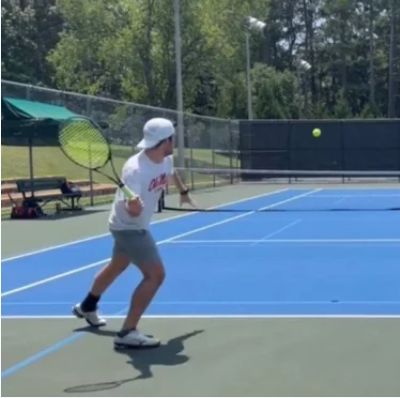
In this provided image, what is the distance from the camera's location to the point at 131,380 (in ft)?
21.3

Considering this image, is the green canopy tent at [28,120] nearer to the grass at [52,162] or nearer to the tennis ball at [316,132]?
the grass at [52,162]

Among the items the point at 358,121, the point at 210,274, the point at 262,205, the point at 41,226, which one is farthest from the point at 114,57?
the point at 210,274

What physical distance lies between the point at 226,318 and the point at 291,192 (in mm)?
22156

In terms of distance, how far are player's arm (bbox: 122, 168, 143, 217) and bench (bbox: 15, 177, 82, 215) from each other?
46.2 feet

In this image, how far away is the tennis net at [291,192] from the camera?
76.3 ft

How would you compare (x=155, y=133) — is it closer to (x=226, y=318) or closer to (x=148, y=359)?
(x=148, y=359)

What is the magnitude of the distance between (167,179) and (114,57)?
38.7m

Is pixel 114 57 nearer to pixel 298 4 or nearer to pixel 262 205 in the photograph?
pixel 262 205

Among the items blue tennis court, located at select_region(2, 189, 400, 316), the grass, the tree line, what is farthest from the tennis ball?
blue tennis court, located at select_region(2, 189, 400, 316)

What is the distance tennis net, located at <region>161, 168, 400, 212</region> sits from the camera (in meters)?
23.2

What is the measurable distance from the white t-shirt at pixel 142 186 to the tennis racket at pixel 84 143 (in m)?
1.41

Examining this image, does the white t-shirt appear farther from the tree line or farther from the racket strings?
the tree line

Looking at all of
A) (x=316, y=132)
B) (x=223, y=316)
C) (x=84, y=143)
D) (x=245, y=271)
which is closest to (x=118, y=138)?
(x=316, y=132)

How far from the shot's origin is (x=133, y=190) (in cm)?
739
